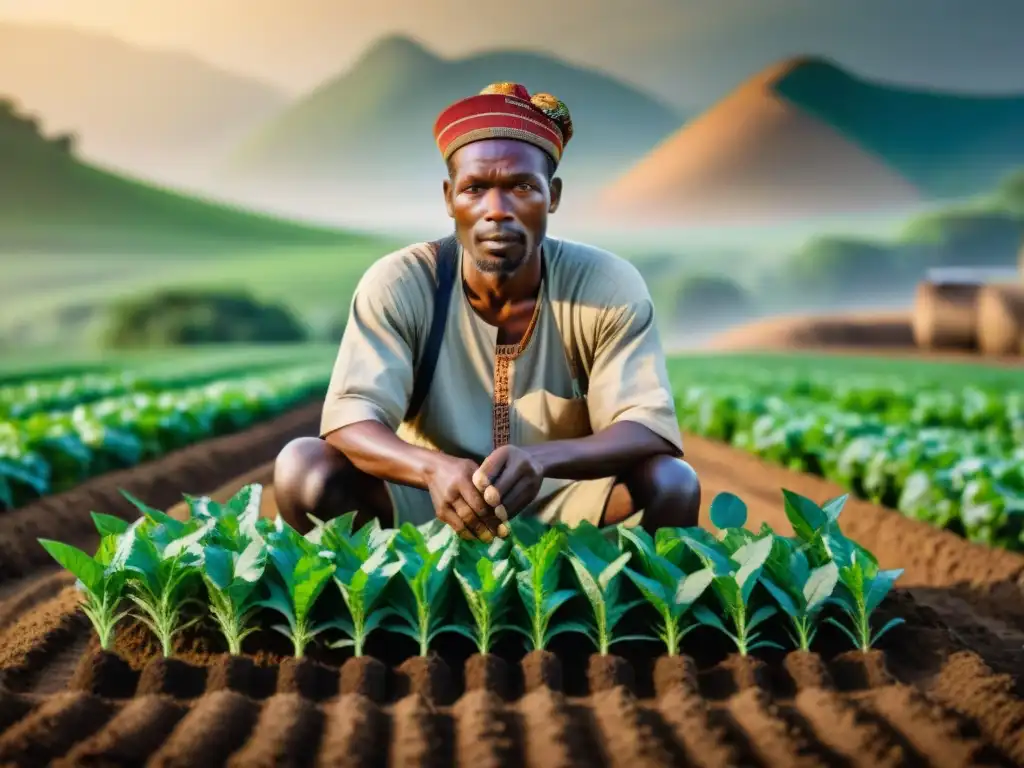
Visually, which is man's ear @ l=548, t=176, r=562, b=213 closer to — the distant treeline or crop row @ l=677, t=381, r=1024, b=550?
crop row @ l=677, t=381, r=1024, b=550

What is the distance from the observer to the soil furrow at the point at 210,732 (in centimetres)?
203

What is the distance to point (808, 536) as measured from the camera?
297 centimetres

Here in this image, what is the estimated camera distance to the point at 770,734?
2160 mm

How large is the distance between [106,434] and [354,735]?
178 inches

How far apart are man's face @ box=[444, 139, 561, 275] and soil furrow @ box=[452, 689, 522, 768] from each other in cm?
126


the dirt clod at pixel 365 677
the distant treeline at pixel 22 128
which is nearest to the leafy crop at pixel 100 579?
the dirt clod at pixel 365 677

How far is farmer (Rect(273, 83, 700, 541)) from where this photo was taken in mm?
2984

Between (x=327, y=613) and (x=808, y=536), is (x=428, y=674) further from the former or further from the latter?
(x=808, y=536)

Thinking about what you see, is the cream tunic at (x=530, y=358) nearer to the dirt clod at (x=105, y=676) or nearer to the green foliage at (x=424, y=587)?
the green foliage at (x=424, y=587)

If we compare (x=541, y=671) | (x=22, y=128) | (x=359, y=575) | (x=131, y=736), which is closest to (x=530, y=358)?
(x=359, y=575)

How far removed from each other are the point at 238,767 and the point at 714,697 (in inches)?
43.1

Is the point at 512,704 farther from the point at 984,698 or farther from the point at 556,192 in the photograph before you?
the point at 556,192

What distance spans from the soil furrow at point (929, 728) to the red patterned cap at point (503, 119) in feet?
5.77

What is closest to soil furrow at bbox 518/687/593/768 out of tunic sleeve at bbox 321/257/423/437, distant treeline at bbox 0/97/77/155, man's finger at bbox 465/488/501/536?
man's finger at bbox 465/488/501/536
